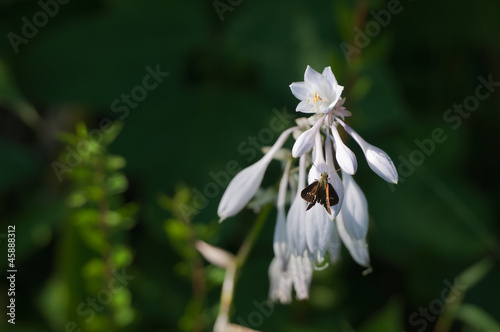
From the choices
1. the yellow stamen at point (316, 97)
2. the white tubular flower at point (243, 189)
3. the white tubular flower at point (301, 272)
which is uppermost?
the yellow stamen at point (316, 97)

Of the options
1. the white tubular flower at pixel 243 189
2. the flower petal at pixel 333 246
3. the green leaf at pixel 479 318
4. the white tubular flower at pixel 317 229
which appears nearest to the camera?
the white tubular flower at pixel 317 229

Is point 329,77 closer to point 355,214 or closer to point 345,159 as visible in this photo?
point 345,159

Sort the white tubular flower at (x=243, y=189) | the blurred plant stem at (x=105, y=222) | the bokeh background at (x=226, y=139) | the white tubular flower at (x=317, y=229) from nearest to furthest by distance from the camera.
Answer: the white tubular flower at (x=317, y=229) < the white tubular flower at (x=243, y=189) < the blurred plant stem at (x=105, y=222) < the bokeh background at (x=226, y=139)

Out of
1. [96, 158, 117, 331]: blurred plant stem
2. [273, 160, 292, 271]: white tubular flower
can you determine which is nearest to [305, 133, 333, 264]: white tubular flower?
[273, 160, 292, 271]: white tubular flower

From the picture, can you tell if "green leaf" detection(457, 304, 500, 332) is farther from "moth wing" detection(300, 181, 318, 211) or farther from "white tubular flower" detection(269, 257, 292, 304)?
"moth wing" detection(300, 181, 318, 211)

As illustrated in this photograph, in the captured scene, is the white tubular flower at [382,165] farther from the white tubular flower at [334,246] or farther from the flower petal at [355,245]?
the white tubular flower at [334,246]

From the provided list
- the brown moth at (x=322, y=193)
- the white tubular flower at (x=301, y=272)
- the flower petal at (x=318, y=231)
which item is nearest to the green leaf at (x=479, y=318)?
the white tubular flower at (x=301, y=272)

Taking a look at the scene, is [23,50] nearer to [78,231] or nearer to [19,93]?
[19,93]

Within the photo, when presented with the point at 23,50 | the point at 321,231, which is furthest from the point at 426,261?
the point at 23,50

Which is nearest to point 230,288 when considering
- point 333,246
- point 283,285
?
point 283,285
